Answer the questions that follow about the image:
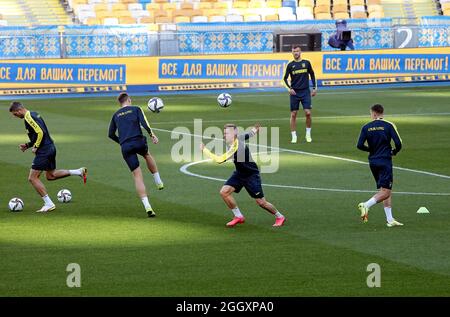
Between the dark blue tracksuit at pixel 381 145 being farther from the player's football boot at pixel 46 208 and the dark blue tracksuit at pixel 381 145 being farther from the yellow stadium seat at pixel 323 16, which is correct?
the yellow stadium seat at pixel 323 16

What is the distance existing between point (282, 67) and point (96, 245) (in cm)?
3302

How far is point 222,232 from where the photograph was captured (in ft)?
62.7

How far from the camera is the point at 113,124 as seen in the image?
69.2 ft

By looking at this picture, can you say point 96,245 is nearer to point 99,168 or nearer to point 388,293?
point 388,293

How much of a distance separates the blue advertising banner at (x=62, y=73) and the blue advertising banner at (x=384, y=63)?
30.5 ft

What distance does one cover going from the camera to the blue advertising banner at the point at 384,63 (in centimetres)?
5122

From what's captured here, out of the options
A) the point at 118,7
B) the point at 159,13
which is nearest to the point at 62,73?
the point at 118,7

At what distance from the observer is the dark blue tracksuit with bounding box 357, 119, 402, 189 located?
19.2 meters

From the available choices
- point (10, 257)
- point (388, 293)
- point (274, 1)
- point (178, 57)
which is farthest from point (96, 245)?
point (274, 1)

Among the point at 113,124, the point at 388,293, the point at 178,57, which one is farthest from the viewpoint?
the point at 178,57

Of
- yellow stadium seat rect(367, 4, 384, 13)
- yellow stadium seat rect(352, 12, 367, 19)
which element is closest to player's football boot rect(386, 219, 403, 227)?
yellow stadium seat rect(352, 12, 367, 19)

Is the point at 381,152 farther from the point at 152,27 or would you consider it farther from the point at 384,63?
the point at 152,27

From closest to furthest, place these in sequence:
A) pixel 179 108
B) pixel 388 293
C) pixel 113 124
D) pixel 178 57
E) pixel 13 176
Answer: pixel 388 293, pixel 113 124, pixel 13 176, pixel 179 108, pixel 178 57

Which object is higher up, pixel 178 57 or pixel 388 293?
pixel 178 57
